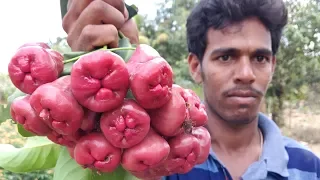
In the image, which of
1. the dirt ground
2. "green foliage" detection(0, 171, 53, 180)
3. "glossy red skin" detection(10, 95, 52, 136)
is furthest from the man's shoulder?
the dirt ground

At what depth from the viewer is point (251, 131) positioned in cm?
163

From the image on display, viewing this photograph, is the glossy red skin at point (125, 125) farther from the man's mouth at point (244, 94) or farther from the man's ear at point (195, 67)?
the man's ear at point (195, 67)

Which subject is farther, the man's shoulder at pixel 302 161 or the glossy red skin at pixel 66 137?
the man's shoulder at pixel 302 161

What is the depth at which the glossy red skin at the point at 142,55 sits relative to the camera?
0.67 metres

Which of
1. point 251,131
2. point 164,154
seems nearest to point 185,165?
point 164,154

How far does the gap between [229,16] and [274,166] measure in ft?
1.82

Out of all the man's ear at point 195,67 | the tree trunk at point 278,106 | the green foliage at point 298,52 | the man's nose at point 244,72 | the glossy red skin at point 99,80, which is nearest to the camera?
the glossy red skin at point 99,80

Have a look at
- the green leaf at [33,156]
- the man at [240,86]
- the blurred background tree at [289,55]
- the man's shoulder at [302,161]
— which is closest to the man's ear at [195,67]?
the man at [240,86]

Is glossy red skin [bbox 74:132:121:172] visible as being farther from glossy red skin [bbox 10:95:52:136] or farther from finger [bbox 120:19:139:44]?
finger [bbox 120:19:139:44]

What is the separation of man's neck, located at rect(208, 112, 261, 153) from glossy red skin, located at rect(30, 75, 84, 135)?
39.5 inches

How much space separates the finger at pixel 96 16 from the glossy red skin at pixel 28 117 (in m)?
0.15

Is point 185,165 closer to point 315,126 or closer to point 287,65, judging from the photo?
point 287,65

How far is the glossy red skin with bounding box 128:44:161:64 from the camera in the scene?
2.19 feet

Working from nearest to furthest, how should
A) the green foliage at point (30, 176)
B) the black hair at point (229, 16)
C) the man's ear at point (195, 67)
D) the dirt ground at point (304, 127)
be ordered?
the black hair at point (229, 16)
the man's ear at point (195, 67)
the green foliage at point (30, 176)
the dirt ground at point (304, 127)
